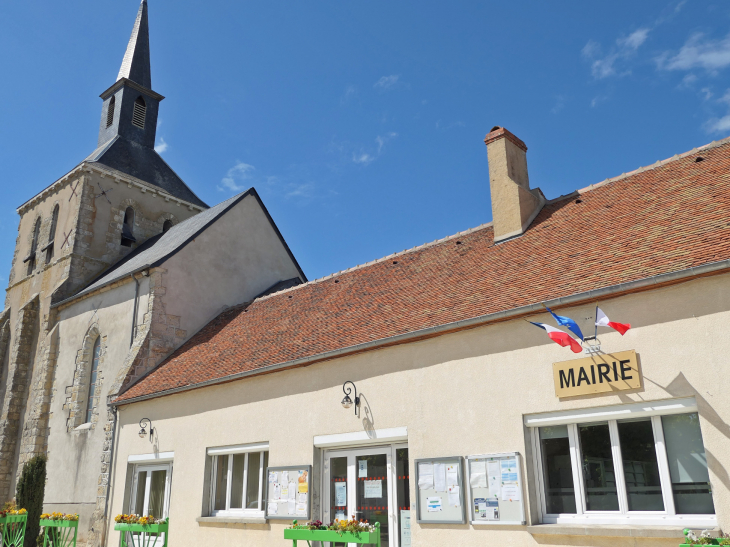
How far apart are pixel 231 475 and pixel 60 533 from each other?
217 inches

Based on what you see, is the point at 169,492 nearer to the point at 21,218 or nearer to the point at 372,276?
the point at 372,276

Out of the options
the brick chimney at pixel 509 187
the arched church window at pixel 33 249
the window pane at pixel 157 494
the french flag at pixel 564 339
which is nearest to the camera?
the french flag at pixel 564 339

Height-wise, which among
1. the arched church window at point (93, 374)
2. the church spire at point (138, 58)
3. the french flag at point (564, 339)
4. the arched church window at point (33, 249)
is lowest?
the french flag at point (564, 339)

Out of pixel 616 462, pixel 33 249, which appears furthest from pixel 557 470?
pixel 33 249

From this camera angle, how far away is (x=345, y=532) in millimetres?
7699

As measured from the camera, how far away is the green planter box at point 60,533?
11727 millimetres

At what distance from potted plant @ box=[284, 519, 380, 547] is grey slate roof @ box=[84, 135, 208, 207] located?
16.4 meters

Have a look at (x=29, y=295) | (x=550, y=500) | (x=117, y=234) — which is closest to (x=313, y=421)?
(x=550, y=500)

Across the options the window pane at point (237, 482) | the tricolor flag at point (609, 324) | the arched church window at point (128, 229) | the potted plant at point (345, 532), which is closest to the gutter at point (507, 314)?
the tricolor flag at point (609, 324)

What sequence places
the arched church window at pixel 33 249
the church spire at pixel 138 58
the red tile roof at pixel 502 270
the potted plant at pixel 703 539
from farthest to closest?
the church spire at pixel 138 58 < the arched church window at pixel 33 249 < the red tile roof at pixel 502 270 < the potted plant at pixel 703 539

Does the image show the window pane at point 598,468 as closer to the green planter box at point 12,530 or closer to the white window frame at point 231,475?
the white window frame at point 231,475

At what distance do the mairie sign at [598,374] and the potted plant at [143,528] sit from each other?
7.77 m

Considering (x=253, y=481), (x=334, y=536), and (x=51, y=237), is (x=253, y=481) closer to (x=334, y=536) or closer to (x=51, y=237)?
(x=334, y=536)

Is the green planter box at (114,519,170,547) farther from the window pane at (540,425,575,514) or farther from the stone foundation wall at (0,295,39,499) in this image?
the stone foundation wall at (0,295,39,499)
